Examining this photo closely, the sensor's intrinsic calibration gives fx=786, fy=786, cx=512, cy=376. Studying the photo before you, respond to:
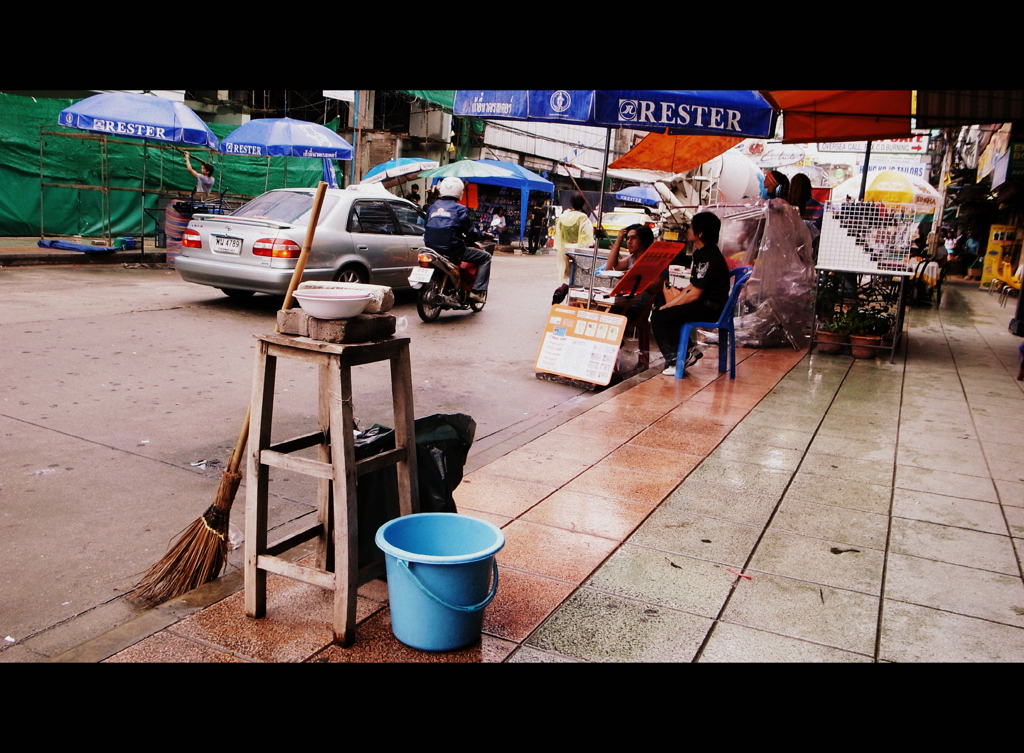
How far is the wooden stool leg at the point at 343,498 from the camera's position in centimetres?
260

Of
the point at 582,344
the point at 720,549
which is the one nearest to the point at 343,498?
the point at 720,549

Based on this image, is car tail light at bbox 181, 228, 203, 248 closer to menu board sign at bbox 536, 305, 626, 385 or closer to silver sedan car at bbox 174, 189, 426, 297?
silver sedan car at bbox 174, 189, 426, 297

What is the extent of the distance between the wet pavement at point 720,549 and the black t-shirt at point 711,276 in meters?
1.05

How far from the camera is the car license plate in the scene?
30.6 feet

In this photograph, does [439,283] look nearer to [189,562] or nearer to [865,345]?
[865,345]

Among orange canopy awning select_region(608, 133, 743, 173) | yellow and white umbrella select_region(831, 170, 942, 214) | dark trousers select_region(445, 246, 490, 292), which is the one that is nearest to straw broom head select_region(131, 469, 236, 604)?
dark trousers select_region(445, 246, 490, 292)

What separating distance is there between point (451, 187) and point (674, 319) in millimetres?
3976

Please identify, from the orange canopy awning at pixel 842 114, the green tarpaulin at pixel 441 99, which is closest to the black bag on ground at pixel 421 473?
the orange canopy awning at pixel 842 114

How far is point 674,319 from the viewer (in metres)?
7.34

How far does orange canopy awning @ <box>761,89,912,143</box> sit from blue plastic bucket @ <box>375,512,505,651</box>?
607 centimetres

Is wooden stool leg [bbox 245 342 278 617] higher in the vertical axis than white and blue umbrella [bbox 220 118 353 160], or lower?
lower
